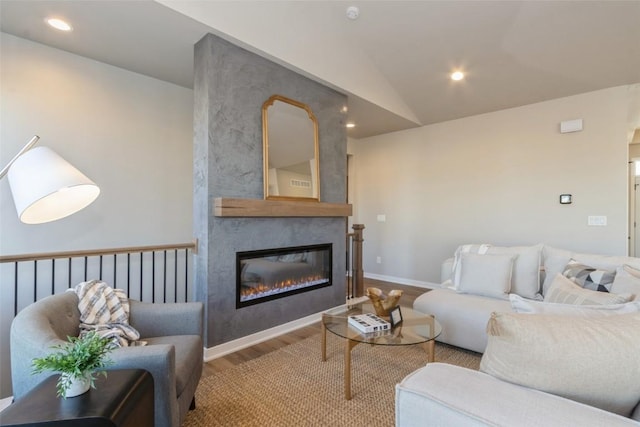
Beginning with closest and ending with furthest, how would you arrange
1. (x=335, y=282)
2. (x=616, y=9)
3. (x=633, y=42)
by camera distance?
1. (x=616, y=9)
2. (x=633, y=42)
3. (x=335, y=282)

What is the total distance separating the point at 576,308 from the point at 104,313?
234 centimetres

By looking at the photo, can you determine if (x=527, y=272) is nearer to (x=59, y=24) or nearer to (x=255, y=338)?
(x=255, y=338)

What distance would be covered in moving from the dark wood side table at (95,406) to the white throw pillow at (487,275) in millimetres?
2710

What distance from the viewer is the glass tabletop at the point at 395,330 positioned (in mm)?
2004

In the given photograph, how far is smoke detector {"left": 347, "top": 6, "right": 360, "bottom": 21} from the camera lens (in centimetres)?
308

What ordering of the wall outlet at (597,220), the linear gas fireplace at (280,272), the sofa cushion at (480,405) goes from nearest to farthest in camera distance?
the sofa cushion at (480,405) < the linear gas fireplace at (280,272) < the wall outlet at (597,220)

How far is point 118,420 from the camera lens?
0.99 meters

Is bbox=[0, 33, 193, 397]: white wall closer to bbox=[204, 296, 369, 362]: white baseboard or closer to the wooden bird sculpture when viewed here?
bbox=[204, 296, 369, 362]: white baseboard

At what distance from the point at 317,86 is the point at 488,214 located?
3030 mm

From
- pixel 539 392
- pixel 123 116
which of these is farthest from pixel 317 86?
pixel 539 392

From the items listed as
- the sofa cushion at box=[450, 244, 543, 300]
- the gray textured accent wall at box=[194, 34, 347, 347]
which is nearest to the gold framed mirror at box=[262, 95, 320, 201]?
the gray textured accent wall at box=[194, 34, 347, 347]

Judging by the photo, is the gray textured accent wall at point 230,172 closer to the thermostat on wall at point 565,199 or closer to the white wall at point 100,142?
the white wall at point 100,142

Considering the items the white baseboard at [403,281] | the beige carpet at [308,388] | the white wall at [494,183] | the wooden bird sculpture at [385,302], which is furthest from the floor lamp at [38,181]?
the white baseboard at [403,281]

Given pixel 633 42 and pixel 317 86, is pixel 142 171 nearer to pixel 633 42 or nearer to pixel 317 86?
pixel 317 86
